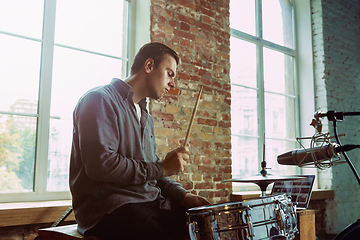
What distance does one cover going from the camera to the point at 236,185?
12.1ft

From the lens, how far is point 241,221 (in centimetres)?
133

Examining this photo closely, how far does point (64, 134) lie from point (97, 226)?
1318 millimetres

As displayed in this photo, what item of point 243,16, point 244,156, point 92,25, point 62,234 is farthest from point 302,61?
point 62,234

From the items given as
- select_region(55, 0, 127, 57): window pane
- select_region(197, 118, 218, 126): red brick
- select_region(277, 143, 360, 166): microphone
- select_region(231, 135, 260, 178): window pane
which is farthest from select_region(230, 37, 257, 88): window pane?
select_region(277, 143, 360, 166): microphone

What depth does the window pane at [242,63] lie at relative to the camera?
12.9 ft

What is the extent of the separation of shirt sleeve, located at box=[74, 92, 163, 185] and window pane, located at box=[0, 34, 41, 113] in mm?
1123

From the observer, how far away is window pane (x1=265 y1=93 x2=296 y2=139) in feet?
13.7

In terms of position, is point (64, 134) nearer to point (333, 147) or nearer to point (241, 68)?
point (333, 147)

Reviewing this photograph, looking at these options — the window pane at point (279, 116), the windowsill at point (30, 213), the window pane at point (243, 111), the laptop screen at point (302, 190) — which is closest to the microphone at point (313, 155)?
the laptop screen at point (302, 190)

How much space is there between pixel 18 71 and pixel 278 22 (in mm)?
3461

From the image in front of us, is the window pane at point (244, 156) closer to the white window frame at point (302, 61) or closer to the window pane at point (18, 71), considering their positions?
the white window frame at point (302, 61)

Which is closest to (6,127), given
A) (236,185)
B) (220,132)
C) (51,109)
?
(51,109)

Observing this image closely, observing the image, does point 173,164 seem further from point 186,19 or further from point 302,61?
point 302,61

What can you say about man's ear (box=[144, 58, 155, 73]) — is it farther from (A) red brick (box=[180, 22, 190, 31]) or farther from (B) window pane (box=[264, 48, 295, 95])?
(B) window pane (box=[264, 48, 295, 95])
